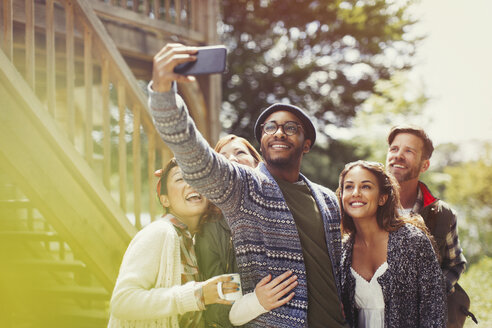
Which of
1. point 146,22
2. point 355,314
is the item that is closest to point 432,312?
point 355,314

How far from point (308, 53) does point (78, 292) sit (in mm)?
10571

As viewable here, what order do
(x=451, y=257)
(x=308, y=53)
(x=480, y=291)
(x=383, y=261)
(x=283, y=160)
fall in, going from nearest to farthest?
(x=283, y=160)
(x=383, y=261)
(x=451, y=257)
(x=480, y=291)
(x=308, y=53)

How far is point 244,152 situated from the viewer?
2586mm

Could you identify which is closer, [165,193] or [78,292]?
[165,193]

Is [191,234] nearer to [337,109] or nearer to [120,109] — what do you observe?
[120,109]

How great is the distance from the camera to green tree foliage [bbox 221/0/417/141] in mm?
12664

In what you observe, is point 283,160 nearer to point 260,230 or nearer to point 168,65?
point 260,230

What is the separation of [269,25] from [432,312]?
11.5m

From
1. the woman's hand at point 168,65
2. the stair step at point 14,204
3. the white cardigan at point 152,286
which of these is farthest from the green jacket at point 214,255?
the stair step at point 14,204

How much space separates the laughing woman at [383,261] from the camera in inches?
88.4

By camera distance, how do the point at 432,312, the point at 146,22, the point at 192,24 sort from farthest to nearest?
the point at 192,24 < the point at 146,22 < the point at 432,312

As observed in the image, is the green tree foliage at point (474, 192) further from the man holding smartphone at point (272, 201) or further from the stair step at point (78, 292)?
the man holding smartphone at point (272, 201)

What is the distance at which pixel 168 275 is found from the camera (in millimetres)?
1981

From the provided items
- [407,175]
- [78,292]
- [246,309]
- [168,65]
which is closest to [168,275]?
[246,309]
